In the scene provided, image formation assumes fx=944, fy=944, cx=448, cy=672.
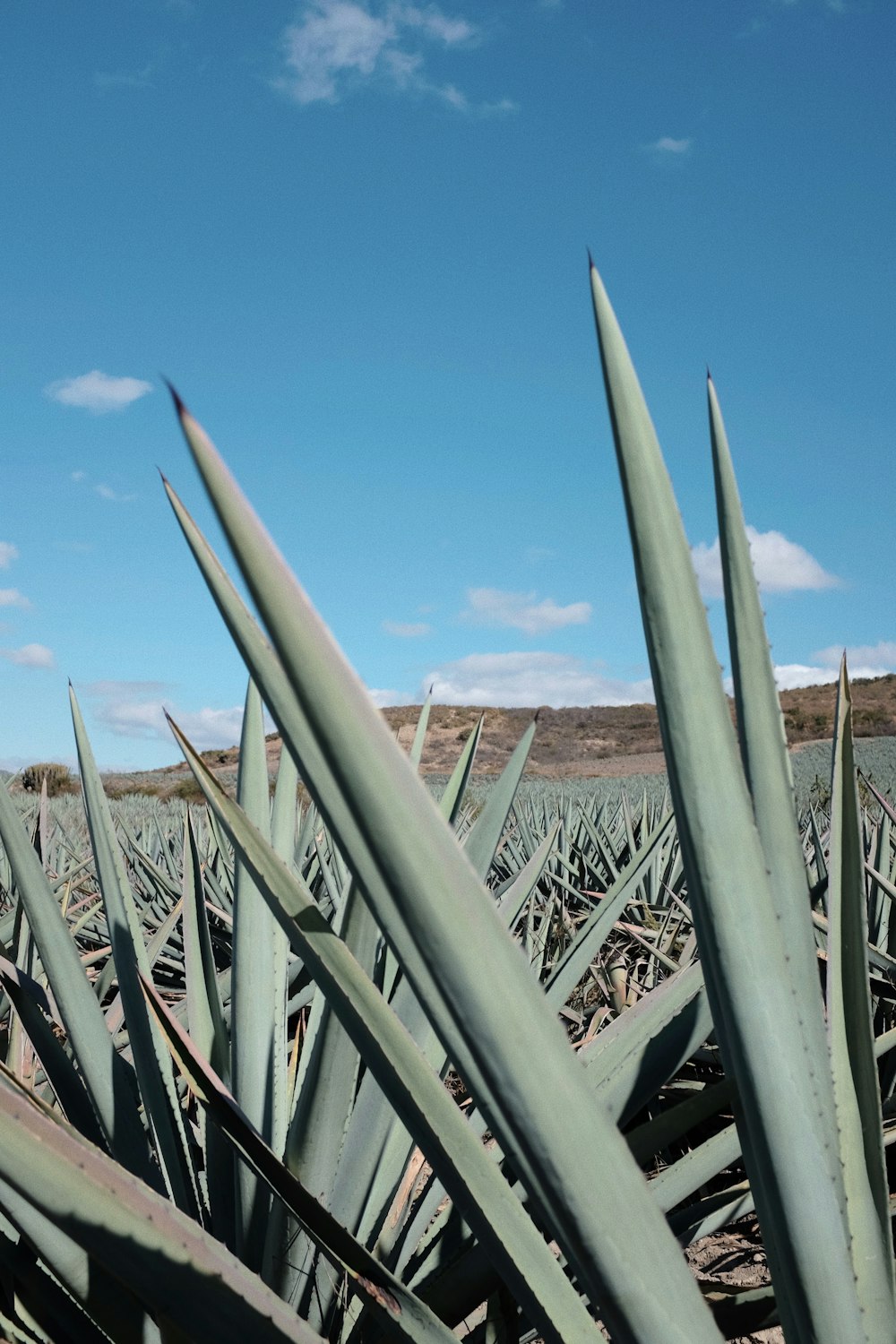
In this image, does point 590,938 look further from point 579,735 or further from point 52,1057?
point 579,735

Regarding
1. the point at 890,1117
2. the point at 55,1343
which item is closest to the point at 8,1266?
the point at 55,1343

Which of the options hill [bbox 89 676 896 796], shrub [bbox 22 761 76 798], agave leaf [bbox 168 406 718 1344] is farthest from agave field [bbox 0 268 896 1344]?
hill [bbox 89 676 896 796]

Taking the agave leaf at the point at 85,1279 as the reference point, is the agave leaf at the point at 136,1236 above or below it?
above

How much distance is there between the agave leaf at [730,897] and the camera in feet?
1.96

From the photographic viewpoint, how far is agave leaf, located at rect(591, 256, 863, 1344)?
→ 0.60 meters

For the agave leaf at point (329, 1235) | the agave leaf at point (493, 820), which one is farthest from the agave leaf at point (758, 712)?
the agave leaf at point (493, 820)

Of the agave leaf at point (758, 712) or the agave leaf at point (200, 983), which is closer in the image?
the agave leaf at point (758, 712)

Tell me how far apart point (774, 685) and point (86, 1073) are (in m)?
0.91

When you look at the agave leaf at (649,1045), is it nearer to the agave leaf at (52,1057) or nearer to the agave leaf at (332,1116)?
the agave leaf at (332,1116)

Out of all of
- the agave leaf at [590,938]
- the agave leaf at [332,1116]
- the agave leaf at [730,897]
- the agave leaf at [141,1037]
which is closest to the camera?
the agave leaf at [730,897]

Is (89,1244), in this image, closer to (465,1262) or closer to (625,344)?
(465,1262)

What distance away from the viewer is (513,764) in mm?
1271

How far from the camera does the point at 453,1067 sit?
92cm

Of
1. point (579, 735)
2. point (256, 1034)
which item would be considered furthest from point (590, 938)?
point (579, 735)
